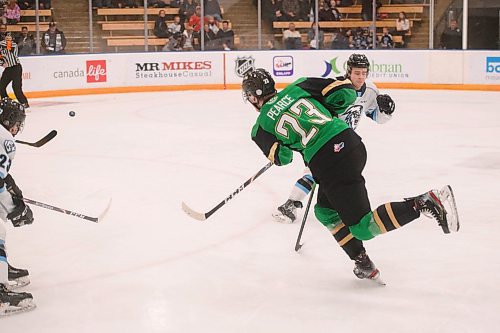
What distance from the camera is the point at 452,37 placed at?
12375mm

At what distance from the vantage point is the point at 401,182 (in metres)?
5.71

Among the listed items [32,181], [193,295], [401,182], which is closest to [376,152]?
[401,182]

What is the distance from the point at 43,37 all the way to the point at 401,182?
24.9 feet

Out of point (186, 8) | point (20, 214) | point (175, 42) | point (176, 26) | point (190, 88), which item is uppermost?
point (186, 8)

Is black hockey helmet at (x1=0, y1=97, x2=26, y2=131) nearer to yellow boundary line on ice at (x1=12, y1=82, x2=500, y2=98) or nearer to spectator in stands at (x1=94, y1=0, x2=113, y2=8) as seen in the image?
yellow boundary line on ice at (x1=12, y1=82, x2=500, y2=98)

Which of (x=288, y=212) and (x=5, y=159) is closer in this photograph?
(x=5, y=159)

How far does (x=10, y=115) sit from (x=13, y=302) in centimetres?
73

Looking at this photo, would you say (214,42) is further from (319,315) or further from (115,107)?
(319,315)

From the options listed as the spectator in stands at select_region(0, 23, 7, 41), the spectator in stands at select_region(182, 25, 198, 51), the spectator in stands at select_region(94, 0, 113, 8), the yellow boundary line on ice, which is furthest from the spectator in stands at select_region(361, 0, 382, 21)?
the spectator in stands at select_region(0, 23, 7, 41)

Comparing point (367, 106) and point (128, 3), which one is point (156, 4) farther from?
point (367, 106)

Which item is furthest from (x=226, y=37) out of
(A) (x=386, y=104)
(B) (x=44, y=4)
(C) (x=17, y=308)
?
(C) (x=17, y=308)

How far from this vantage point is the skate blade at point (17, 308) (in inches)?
123

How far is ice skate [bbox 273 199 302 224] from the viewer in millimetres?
4641

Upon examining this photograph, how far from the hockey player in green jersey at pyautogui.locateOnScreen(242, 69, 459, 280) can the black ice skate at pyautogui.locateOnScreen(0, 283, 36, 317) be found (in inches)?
43.7
